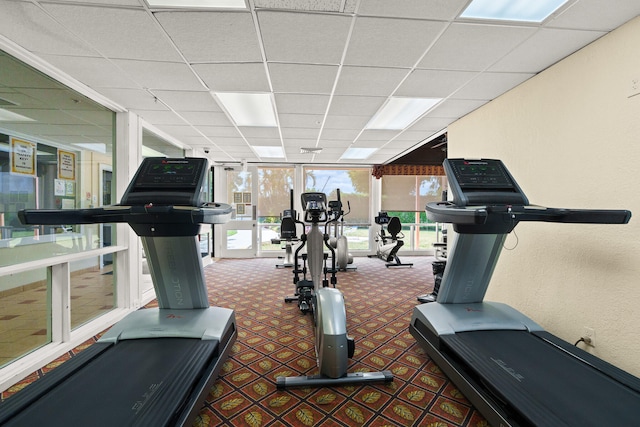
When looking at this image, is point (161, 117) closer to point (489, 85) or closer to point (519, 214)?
point (489, 85)

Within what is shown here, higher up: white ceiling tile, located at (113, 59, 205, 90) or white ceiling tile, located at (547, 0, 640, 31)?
white ceiling tile, located at (547, 0, 640, 31)

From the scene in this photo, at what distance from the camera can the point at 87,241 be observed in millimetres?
3035

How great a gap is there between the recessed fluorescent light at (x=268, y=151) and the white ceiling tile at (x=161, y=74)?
2.73m

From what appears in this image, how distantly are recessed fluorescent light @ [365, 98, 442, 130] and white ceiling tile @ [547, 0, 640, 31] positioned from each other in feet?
4.58

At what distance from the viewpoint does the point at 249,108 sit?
12.0ft

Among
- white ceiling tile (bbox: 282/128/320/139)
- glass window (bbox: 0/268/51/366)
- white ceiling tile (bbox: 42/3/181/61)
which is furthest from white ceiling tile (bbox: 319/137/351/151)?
glass window (bbox: 0/268/51/366)

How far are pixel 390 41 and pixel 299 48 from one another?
0.71 metres

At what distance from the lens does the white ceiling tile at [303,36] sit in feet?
6.26

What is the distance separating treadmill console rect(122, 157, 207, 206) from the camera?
84.2 inches

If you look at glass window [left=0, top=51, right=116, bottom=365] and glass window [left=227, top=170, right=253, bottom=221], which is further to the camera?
glass window [left=227, top=170, right=253, bottom=221]

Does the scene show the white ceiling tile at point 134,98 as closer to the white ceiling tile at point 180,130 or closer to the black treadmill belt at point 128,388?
the white ceiling tile at point 180,130

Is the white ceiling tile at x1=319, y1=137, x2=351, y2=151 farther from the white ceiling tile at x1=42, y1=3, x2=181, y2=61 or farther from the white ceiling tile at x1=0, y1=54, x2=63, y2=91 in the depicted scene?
the white ceiling tile at x1=0, y1=54, x2=63, y2=91

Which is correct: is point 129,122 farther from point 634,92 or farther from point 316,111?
point 634,92

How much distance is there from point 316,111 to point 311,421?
3.26m
